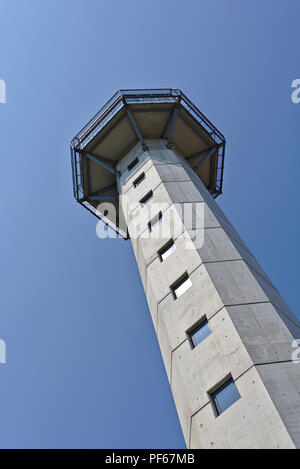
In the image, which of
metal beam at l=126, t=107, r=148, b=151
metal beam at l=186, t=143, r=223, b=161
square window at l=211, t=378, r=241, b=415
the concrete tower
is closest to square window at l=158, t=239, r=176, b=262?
the concrete tower

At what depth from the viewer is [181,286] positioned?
15953mm

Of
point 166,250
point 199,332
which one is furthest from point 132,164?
point 199,332

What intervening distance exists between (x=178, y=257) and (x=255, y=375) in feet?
21.9

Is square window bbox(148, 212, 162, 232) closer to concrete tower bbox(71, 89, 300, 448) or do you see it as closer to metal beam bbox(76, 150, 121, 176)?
concrete tower bbox(71, 89, 300, 448)

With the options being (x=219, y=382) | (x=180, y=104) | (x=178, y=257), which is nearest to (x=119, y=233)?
(x=180, y=104)

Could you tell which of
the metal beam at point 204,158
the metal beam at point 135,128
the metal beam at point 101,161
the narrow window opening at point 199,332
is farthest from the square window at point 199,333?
the metal beam at point 204,158

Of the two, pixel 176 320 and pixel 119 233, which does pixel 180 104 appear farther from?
pixel 176 320

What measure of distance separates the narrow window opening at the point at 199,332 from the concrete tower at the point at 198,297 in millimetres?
41

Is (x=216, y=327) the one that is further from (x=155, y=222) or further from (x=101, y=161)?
(x=101, y=161)

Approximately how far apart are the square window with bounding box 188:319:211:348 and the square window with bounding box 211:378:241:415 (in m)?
1.90

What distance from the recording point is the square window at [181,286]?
51.3 ft

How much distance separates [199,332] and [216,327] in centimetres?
89

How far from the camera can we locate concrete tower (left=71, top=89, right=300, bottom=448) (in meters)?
10.8
